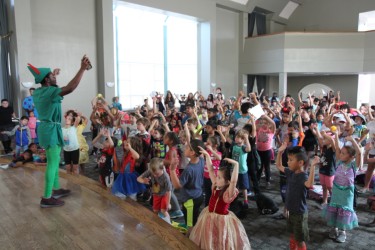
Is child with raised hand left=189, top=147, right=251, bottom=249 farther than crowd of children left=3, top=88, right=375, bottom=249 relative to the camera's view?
No

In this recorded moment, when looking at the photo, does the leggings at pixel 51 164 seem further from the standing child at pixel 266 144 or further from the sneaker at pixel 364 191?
the sneaker at pixel 364 191

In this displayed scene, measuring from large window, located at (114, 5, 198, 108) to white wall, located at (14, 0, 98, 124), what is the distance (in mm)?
1640

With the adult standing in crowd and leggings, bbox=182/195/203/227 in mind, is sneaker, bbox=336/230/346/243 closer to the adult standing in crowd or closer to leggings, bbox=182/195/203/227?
leggings, bbox=182/195/203/227

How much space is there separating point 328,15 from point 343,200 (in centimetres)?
1716

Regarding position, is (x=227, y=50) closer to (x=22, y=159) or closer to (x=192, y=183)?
(x=22, y=159)

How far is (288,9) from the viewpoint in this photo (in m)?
18.3

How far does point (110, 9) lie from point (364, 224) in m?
10.2

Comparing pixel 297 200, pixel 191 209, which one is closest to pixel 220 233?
pixel 191 209

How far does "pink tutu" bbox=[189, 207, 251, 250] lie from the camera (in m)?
2.49

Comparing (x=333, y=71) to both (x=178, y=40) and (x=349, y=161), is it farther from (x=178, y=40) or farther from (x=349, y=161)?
(x=349, y=161)

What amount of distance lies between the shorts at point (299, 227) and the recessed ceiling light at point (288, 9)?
17.7 m

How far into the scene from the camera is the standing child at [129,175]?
12.3 ft

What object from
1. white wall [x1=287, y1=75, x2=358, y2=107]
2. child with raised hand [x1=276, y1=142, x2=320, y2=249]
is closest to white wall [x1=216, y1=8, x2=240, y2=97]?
white wall [x1=287, y1=75, x2=358, y2=107]

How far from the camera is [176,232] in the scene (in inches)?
109
